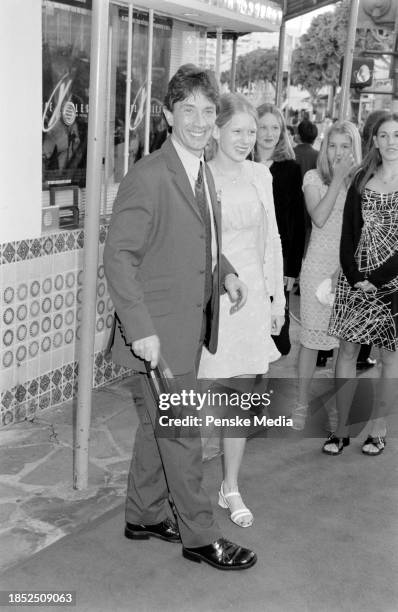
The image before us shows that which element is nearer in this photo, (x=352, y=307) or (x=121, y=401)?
(x=352, y=307)

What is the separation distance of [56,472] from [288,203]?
80.1 inches

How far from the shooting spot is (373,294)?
4559 mm

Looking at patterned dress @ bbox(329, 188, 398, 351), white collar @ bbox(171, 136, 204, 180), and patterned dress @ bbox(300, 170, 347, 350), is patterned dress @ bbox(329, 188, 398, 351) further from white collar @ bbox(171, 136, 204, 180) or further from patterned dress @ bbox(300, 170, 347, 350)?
white collar @ bbox(171, 136, 204, 180)

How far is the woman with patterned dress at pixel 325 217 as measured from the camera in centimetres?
476

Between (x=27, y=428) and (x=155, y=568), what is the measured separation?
1610 mm

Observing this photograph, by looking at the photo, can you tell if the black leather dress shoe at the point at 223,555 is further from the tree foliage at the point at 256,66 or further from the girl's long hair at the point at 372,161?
the tree foliage at the point at 256,66

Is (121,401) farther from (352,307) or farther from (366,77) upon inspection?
(366,77)

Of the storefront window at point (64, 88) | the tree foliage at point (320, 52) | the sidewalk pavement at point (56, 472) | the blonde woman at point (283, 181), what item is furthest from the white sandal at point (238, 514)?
the tree foliage at point (320, 52)

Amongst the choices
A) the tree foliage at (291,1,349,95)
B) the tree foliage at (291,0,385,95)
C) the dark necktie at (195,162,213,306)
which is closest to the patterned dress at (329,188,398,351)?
the dark necktie at (195,162,213,306)

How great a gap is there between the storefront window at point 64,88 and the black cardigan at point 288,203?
4.16 feet

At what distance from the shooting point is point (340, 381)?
478cm

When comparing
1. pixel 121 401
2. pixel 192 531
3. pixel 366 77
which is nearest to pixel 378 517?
pixel 192 531

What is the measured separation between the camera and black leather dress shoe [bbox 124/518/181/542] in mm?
3613

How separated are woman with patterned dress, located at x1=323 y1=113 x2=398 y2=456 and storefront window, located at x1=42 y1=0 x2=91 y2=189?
178 centimetres
